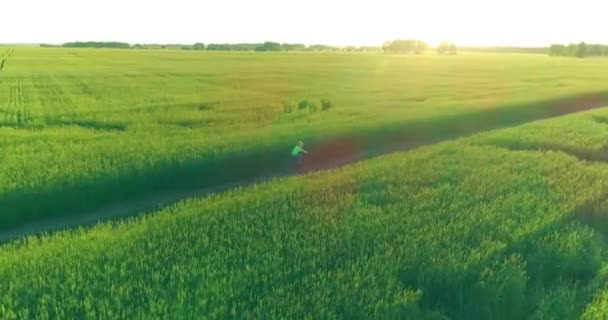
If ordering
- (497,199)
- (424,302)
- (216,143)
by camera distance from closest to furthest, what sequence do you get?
1. (424,302)
2. (497,199)
3. (216,143)

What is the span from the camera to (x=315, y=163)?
586 inches

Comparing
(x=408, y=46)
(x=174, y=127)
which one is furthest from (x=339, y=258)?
(x=408, y=46)

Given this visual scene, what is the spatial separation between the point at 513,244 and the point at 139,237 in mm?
5506

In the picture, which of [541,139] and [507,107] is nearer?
[541,139]

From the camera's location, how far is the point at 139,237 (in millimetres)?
7262

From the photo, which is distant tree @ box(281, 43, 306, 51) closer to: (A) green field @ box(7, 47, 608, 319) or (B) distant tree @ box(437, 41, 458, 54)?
(B) distant tree @ box(437, 41, 458, 54)

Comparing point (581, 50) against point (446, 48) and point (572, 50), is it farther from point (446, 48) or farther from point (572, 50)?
point (446, 48)

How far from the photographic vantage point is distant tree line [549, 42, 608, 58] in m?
143

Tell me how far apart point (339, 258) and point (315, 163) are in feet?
27.4

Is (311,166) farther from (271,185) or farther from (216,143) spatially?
(271,185)

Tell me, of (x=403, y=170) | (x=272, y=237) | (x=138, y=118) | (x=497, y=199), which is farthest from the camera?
(x=138, y=118)

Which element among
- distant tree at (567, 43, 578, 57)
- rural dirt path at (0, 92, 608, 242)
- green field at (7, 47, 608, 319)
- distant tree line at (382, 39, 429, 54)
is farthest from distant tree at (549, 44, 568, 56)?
green field at (7, 47, 608, 319)

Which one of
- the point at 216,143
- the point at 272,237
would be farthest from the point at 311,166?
the point at 272,237

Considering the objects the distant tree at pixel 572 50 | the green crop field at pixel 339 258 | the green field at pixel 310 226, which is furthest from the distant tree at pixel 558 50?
the green crop field at pixel 339 258
